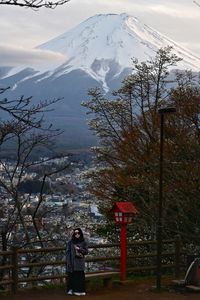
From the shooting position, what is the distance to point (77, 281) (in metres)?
11.5

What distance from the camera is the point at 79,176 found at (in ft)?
81.1

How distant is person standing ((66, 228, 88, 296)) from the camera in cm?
1127

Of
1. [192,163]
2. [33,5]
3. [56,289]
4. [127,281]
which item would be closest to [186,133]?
[192,163]

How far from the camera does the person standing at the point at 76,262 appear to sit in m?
11.3

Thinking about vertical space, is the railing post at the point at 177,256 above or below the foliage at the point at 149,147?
below

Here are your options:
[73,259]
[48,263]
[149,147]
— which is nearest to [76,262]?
→ [73,259]

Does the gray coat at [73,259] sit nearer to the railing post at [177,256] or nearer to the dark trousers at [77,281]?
the dark trousers at [77,281]

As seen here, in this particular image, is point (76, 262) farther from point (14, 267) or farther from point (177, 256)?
point (177, 256)

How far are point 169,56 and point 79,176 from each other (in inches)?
249

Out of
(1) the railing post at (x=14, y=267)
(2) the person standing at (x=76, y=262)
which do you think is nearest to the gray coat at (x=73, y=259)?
(2) the person standing at (x=76, y=262)

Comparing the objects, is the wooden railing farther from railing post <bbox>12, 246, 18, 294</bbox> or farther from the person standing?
the person standing

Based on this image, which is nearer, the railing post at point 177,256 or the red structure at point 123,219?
the red structure at point 123,219

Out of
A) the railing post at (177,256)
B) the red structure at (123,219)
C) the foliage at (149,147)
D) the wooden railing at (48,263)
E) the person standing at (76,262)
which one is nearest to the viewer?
the person standing at (76,262)

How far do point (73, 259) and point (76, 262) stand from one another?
0.10 metres
